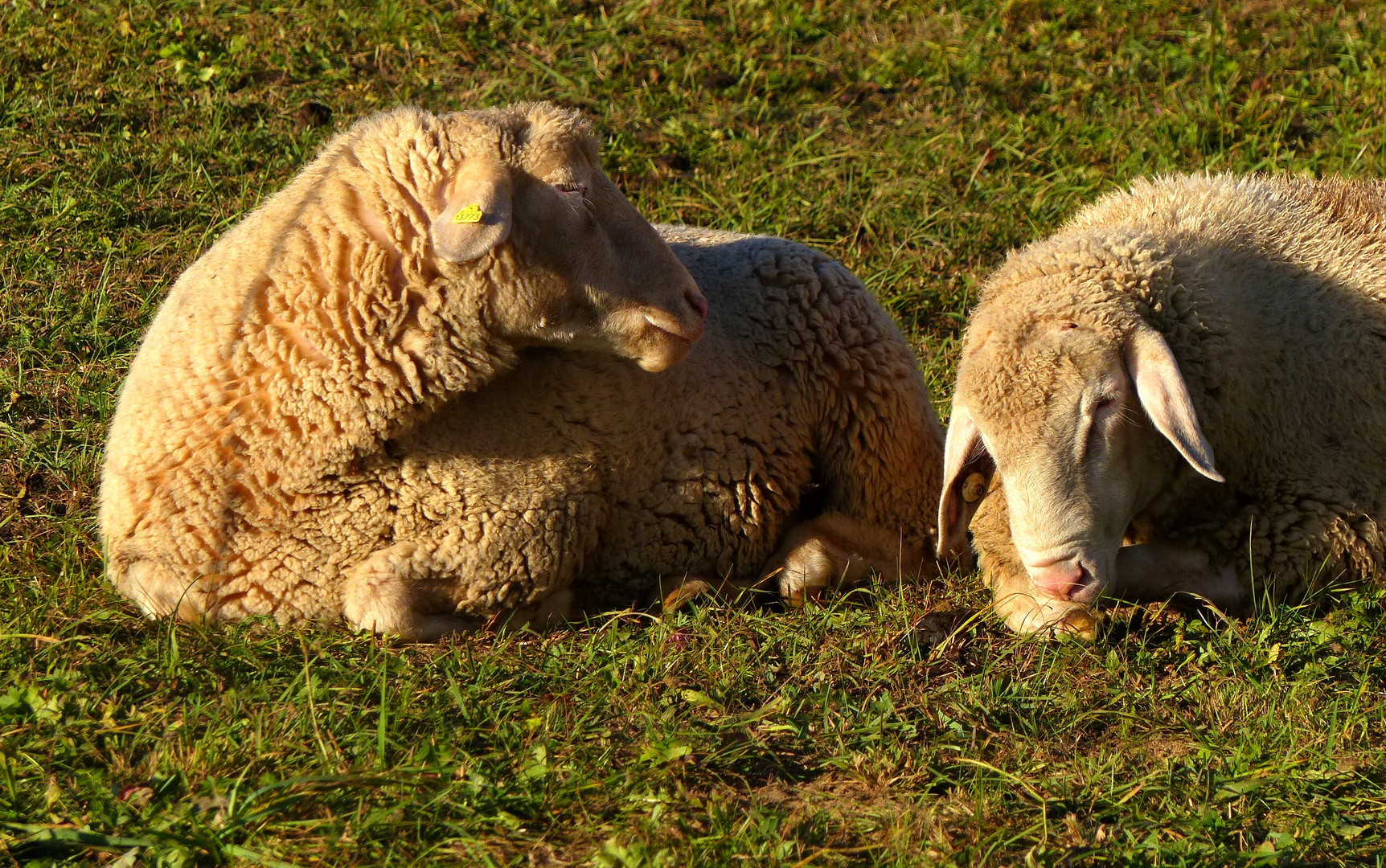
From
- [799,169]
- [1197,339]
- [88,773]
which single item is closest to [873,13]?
[799,169]

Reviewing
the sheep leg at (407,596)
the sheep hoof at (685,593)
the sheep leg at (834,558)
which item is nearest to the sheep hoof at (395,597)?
the sheep leg at (407,596)

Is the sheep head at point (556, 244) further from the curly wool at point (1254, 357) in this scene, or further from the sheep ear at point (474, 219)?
the curly wool at point (1254, 357)

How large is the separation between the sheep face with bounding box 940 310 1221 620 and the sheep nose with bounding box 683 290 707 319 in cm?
80

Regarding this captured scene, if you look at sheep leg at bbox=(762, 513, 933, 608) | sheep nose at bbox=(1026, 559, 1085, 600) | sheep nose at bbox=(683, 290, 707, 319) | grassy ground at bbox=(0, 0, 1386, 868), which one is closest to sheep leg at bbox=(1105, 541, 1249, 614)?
grassy ground at bbox=(0, 0, 1386, 868)

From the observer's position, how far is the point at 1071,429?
4.09 meters

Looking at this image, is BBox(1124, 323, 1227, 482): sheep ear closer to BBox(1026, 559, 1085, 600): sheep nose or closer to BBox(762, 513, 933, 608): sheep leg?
BBox(1026, 559, 1085, 600): sheep nose

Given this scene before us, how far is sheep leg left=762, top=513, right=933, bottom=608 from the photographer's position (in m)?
4.49

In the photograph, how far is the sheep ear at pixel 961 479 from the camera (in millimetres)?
4320

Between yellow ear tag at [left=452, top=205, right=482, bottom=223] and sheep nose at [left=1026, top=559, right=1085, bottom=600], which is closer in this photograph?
yellow ear tag at [left=452, top=205, right=482, bottom=223]

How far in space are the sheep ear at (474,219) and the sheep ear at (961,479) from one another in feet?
4.86

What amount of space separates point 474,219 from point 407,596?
1060 mm

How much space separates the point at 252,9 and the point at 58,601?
13.7 feet

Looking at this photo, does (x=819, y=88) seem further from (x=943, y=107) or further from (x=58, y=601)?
(x=58, y=601)

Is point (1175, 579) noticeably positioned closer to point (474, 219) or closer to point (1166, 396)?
point (1166, 396)
